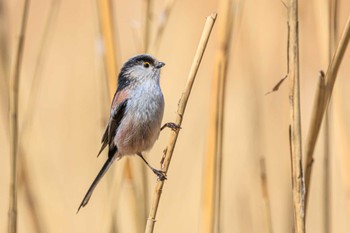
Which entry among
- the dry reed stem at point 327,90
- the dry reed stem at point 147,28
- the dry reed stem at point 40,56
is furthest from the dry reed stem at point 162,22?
the dry reed stem at point 327,90

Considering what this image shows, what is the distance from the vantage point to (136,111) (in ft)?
7.37

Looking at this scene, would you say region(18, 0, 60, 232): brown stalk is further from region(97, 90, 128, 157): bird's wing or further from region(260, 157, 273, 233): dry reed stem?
region(260, 157, 273, 233): dry reed stem

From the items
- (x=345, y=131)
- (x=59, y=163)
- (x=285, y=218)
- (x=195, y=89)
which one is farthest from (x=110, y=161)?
(x=195, y=89)

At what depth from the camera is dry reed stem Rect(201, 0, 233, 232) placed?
5.46 ft

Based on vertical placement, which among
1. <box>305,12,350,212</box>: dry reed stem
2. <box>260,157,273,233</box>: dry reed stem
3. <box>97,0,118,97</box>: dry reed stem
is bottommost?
<box>260,157,273,233</box>: dry reed stem

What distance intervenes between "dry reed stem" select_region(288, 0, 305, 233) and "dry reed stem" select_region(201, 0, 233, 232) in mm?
248

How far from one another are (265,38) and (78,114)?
3.61ft

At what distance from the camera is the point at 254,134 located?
213 cm

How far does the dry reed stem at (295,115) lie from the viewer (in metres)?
1.46

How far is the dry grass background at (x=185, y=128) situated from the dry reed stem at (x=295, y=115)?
0.36m

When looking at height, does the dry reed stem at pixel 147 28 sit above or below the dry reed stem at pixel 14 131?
above

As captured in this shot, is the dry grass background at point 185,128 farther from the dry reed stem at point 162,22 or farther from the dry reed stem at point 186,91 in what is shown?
the dry reed stem at point 186,91

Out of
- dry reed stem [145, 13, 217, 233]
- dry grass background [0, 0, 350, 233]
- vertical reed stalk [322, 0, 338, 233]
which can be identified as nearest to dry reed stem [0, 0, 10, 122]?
dry grass background [0, 0, 350, 233]

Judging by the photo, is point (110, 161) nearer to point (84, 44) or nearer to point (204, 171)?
point (204, 171)
